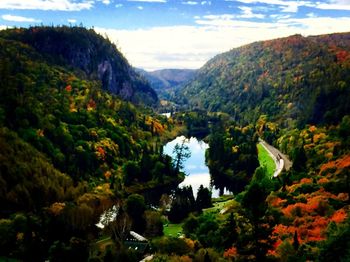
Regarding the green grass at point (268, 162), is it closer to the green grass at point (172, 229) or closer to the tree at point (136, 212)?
the green grass at point (172, 229)

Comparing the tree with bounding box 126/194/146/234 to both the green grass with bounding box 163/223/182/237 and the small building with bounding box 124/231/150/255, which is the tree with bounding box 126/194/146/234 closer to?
the green grass with bounding box 163/223/182/237

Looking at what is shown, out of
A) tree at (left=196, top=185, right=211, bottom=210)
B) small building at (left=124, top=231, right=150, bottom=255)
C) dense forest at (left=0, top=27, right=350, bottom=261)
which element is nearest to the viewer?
dense forest at (left=0, top=27, right=350, bottom=261)

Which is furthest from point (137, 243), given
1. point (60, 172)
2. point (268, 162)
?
point (268, 162)

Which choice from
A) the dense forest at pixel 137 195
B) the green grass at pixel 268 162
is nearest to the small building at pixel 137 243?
the dense forest at pixel 137 195

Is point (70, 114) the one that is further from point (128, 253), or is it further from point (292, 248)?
point (292, 248)

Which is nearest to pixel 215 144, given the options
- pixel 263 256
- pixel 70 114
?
pixel 70 114

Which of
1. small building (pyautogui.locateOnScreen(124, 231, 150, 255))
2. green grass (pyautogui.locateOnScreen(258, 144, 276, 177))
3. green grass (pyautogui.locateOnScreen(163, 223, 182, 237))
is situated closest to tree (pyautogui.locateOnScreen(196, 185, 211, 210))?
green grass (pyautogui.locateOnScreen(163, 223, 182, 237))

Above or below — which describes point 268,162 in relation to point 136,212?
below

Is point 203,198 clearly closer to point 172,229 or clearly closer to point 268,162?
point 172,229
